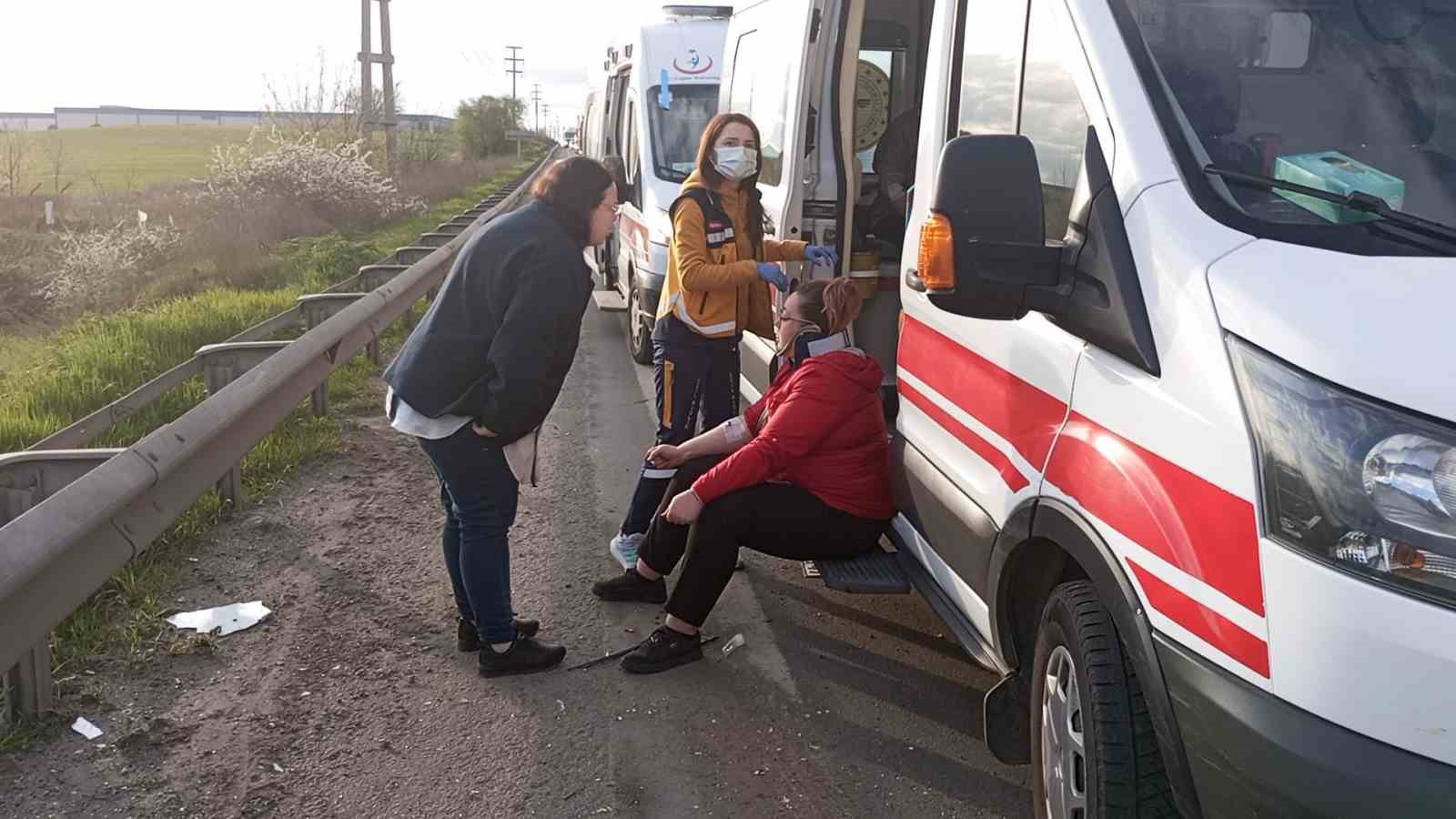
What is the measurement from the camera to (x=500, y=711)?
398 centimetres

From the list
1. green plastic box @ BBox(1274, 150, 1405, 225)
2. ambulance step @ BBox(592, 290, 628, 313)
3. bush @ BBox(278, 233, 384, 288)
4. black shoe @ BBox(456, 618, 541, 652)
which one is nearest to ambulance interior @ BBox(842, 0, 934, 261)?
black shoe @ BBox(456, 618, 541, 652)

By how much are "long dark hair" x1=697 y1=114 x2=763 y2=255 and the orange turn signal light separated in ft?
7.65

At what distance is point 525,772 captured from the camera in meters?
3.57

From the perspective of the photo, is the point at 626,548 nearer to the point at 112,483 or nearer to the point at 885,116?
the point at 112,483

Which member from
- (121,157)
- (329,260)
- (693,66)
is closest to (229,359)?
(693,66)

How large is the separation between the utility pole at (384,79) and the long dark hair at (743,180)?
27780mm

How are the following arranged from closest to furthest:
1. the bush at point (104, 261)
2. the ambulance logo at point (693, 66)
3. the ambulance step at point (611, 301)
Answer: the ambulance logo at point (693, 66), the ambulance step at point (611, 301), the bush at point (104, 261)

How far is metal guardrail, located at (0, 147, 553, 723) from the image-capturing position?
3.29m

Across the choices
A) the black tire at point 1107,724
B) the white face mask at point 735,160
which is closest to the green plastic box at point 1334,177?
the black tire at point 1107,724

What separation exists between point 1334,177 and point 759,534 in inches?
88.3

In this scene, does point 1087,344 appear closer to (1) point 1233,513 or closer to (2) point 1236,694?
(1) point 1233,513

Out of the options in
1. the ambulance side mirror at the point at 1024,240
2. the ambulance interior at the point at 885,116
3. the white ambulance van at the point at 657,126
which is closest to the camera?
the ambulance side mirror at the point at 1024,240

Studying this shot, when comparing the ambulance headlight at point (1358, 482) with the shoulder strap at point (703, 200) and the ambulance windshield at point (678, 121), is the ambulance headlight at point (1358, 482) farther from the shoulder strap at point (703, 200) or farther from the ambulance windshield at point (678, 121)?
the ambulance windshield at point (678, 121)

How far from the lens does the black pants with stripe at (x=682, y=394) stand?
524cm
